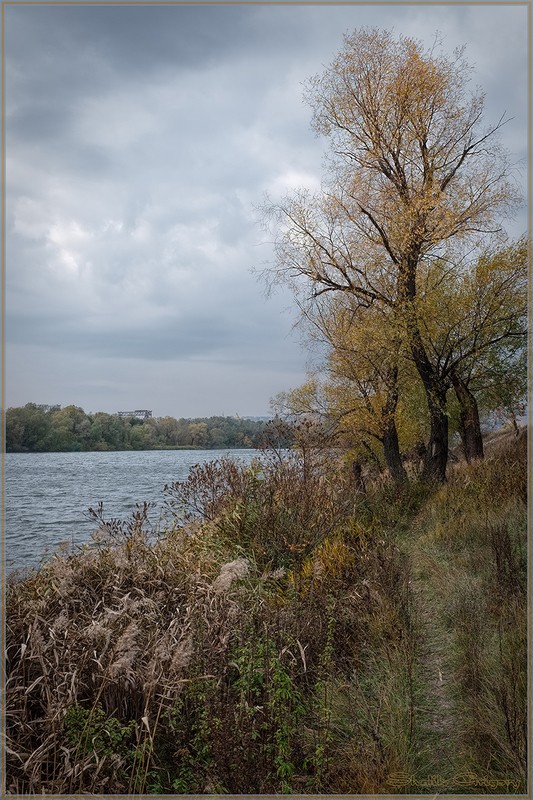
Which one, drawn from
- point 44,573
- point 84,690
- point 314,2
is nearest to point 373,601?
point 84,690

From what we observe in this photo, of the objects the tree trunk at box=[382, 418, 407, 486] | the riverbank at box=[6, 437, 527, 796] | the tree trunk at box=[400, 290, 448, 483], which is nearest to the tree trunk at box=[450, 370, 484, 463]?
the tree trunk at box=[400, 290, 448, 483]

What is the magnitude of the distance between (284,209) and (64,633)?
1231cm

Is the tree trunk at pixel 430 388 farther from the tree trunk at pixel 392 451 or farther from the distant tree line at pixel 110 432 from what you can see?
the distant tree line at pixel 110 432

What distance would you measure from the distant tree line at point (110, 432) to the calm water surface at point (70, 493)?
53cm

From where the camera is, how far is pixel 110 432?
635 inches

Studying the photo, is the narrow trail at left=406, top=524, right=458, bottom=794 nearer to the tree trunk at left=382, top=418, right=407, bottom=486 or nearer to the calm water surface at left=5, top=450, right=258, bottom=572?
the calm water surface at left=5, top=450, right=258, bottom=572

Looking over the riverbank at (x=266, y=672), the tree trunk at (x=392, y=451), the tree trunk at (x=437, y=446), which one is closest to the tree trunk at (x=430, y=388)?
the tree trunk at (x=437, y=446)

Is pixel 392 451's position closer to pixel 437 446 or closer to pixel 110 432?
pixel 437 446

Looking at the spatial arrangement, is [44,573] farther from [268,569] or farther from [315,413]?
[315,413]

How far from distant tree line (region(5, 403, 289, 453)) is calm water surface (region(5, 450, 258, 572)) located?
0.53 meters

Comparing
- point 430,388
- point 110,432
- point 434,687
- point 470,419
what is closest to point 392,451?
point 430,388

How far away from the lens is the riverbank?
3145mm

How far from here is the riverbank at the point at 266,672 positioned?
→ 3.14 meters

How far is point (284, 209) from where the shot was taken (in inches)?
571
